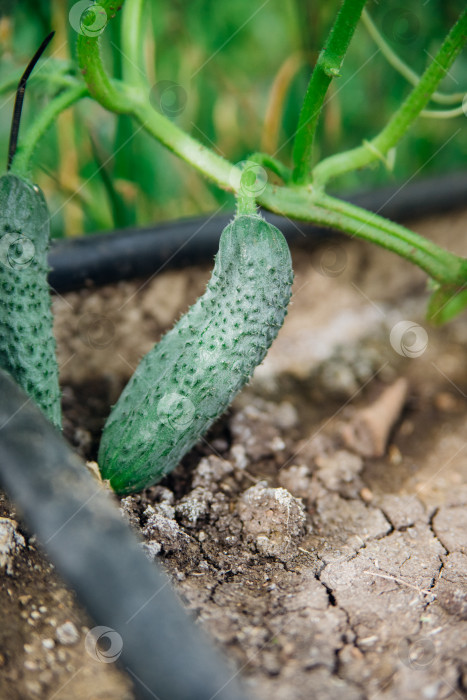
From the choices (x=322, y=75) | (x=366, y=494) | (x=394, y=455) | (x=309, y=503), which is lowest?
(x=309, y=503)

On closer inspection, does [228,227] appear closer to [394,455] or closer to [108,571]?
[108,571]

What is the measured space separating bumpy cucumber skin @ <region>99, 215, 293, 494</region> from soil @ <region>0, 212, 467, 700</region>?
14 centimetres

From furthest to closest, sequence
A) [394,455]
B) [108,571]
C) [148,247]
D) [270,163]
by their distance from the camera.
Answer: [148,247]
[394,455]
[270,163]
[108,571]

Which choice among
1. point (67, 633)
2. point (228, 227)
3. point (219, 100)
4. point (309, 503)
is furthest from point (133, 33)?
point (67, 633)

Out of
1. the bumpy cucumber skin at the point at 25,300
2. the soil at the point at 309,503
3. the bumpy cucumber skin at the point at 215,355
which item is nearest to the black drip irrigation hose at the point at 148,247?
the soil at the point at 309,503

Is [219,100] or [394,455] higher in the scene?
[219,100]

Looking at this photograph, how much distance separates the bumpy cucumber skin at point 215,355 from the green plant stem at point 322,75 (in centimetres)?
23

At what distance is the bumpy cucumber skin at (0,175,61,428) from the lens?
124 centimetres

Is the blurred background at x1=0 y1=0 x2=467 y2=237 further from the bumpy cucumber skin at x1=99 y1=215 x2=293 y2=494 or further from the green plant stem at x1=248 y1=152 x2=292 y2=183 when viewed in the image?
the bumpy cucumber skin at x1=99 y1=215 x2=293 y2=494

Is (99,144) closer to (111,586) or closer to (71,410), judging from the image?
(71,410)

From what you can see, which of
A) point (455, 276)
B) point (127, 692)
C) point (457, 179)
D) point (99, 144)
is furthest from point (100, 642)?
point (457, 179)

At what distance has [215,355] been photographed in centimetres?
122

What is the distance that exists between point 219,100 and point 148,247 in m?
0.88

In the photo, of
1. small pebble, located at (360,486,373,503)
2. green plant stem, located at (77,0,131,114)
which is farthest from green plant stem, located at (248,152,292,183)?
small pebble, located at (360,486,373,503)
